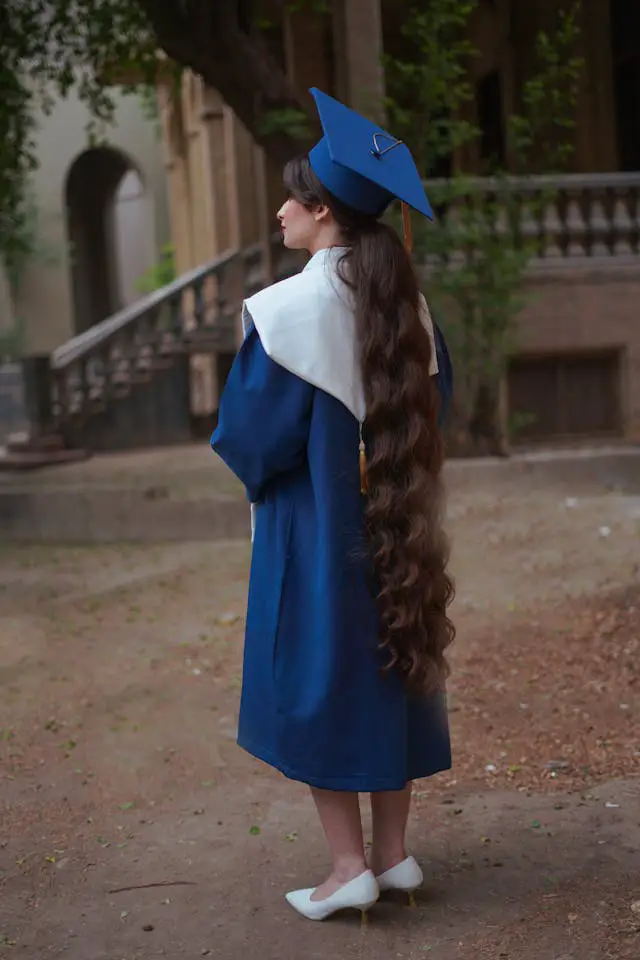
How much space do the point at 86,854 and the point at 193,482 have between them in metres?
6.25

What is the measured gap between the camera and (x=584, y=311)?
36.0 ft

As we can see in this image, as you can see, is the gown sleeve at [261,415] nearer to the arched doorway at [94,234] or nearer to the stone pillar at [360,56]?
the stone pillar at [360,56]

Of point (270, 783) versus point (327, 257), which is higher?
point (327, 257)

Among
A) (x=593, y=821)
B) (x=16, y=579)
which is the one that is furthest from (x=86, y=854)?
(x=16, y=579)

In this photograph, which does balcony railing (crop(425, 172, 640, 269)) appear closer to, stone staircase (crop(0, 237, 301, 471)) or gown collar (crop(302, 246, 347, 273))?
stone staircase (crop(0, 237, 301, 471))

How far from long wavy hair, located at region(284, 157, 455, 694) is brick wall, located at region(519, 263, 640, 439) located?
7.95m

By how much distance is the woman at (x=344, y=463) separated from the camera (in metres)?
2.95

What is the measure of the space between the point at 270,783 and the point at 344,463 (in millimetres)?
1965

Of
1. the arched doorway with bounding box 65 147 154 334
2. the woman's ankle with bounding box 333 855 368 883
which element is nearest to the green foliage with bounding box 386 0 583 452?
the woman's ankle with bounding box 333 855 368 883

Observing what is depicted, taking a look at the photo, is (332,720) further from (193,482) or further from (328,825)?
(193,482)

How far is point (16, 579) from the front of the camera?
8.30 meters

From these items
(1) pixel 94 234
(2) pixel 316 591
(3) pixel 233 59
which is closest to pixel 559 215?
(3) pixel 233 59

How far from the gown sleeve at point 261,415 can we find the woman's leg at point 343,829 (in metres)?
0.87

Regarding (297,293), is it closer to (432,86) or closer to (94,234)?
(432,86)
